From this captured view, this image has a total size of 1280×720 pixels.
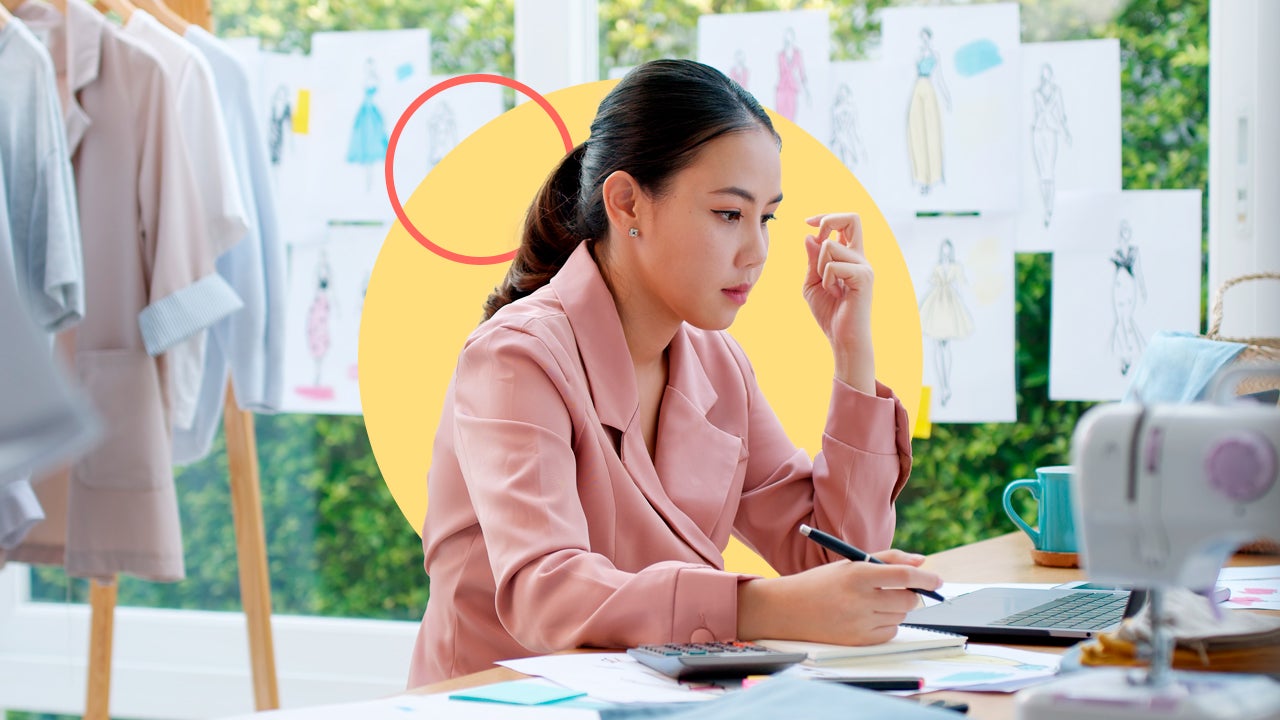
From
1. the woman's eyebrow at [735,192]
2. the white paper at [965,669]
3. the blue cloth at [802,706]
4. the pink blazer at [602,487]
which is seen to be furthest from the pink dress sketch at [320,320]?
the blue cloth at [802,706]

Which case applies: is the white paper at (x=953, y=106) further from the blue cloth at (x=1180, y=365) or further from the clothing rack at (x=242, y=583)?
the clothing rack at (x=242, y=583)

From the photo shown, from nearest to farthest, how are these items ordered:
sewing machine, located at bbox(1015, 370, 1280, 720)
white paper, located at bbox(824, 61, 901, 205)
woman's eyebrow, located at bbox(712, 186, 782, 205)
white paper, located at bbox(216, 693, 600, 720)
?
sewing machine, located at bbox(1015, 370, 1280, 720) → white paper, located at bbox(216, 693, 600, 720) → woman's eyebrow, located at bbox(712, 186, 782, 205) → white paper, located at bbox(824, 61, 901, 205)

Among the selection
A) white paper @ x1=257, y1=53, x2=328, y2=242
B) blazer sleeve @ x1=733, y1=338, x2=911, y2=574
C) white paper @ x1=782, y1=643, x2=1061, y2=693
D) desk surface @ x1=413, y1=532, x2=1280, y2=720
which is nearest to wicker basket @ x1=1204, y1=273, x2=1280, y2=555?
desk surface @ x1=413, y1=532, x2=1280, y2=720

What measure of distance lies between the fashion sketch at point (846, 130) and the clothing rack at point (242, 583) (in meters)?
1.30

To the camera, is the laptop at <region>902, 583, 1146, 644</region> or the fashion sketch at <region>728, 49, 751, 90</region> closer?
the laptop at <region>902, 583, 1146, 644</region>

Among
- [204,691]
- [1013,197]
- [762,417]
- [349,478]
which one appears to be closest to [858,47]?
[1013,197]

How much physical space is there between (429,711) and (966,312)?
192 centimetres

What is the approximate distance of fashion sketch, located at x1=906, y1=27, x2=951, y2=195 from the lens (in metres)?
2.60

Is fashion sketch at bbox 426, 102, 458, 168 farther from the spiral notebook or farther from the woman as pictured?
the spiral notebook

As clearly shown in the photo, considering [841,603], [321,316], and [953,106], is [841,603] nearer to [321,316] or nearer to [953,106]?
[953,106]

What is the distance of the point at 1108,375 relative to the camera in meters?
2.56

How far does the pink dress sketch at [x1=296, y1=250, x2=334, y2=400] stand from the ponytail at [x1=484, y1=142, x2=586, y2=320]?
4.37ft

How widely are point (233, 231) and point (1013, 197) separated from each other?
155cm

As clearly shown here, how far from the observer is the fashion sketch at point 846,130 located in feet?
8.67
